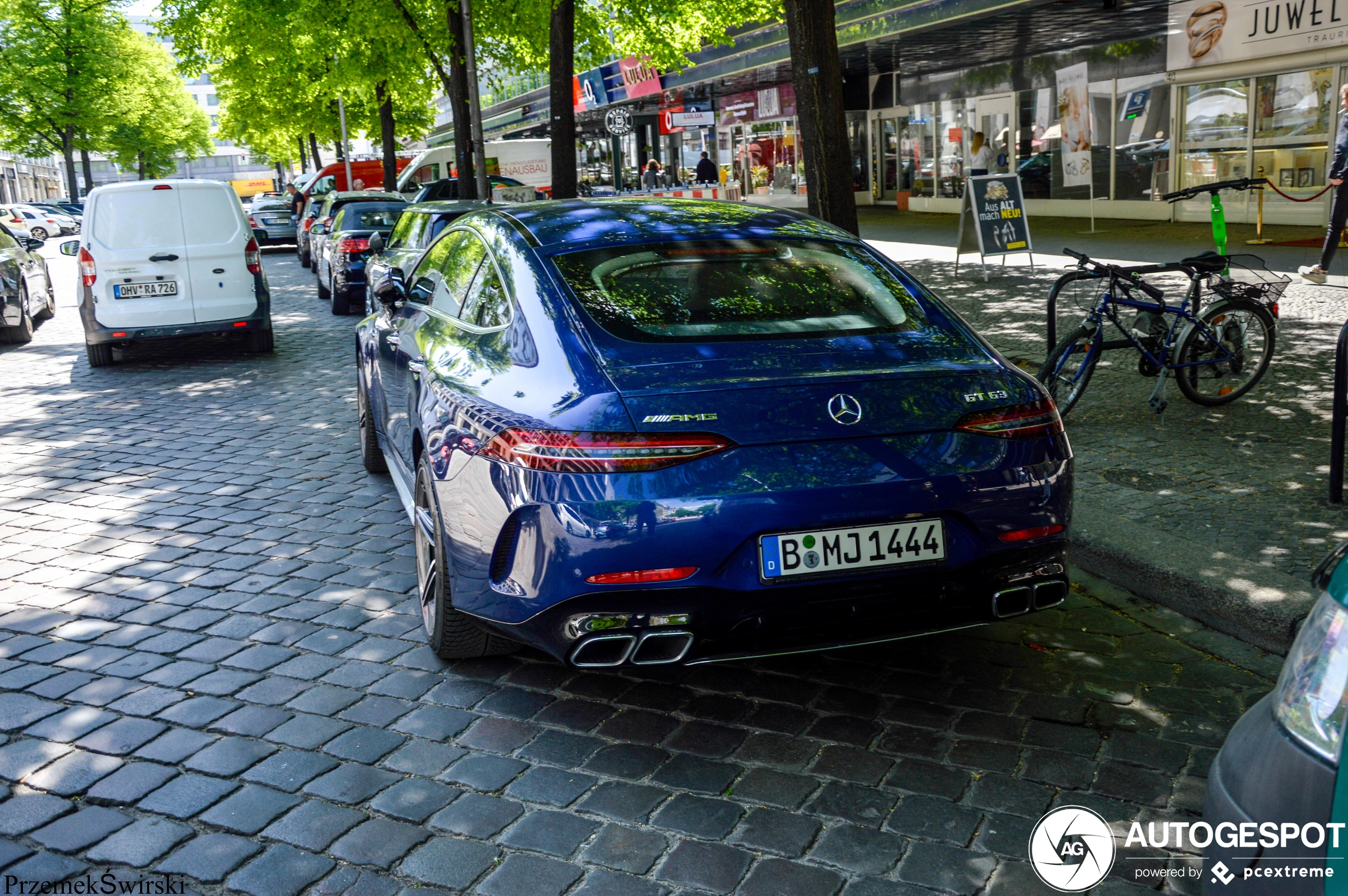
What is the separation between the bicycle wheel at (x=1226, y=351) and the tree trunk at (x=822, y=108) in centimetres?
307

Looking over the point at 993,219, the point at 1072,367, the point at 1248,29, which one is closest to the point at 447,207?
the point at 993,219

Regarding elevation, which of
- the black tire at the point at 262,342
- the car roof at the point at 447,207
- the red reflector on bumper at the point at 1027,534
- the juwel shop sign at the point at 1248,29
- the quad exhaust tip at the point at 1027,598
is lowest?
the quad exhaust tip at the point at 1027,598

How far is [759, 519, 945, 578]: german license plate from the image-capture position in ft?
11.1

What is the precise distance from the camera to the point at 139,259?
12.0 metres

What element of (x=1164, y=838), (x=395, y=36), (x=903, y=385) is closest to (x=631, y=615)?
(x=903, y=385)

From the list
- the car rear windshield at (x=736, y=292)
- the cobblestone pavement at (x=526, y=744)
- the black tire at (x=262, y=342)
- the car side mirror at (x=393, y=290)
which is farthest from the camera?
the black tire at (x=262, y=342)

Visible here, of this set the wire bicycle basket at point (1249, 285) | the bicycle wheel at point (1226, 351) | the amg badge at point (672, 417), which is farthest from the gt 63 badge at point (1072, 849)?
the wire bicycle basket at point (1249, 285)

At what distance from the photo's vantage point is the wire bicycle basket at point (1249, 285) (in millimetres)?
7254

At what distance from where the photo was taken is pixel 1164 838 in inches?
121

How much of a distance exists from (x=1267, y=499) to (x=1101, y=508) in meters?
0.79

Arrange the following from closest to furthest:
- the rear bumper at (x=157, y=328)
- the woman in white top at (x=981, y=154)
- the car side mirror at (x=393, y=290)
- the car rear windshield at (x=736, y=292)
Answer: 1. the car rear windshield at (x=736, y=292)
2. the car side mirror at (x=393, y=290)
3. the rear bumper at (x=157, y=328)
4. the woman in white top at (x=981, y=154)

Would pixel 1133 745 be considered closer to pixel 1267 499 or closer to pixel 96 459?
pixel 1267 499

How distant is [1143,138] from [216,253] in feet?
55.1

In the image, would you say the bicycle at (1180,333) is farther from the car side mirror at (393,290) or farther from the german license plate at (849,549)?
the german license plate at (849,549)
